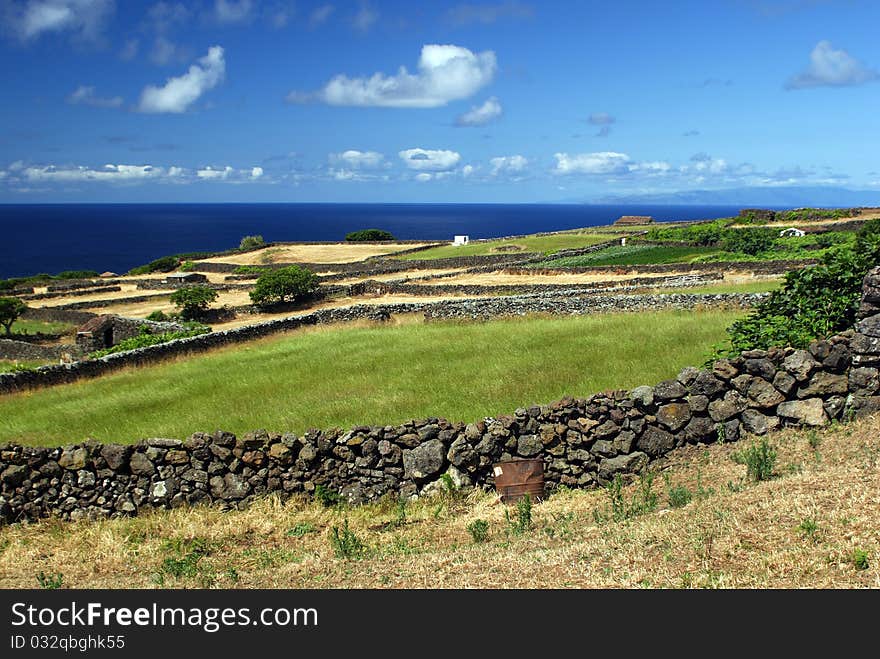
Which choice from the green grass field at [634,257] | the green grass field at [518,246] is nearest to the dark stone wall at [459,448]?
A: the green grass field at [634,257]

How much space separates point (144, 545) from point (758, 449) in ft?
28.9

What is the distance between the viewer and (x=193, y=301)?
161 feet

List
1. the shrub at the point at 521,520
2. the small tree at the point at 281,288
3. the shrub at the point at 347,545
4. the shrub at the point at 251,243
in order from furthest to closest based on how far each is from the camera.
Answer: the shrub at the point at 251,243 < the small tree at the point at 281,288 < the shrub at the point at 521,520 < the shrub at the point at 347,545

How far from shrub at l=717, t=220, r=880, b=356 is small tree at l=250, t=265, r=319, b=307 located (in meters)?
40.8

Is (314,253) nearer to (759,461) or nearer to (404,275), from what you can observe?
(404,275)

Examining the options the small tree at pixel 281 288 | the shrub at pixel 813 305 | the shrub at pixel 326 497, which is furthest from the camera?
the small tree at pixel 281 288

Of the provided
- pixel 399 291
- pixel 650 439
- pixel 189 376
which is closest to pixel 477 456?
pixel 650 439

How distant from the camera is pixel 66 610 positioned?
645 centimetres

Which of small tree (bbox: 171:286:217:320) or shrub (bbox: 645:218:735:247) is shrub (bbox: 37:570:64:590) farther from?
shrub (bbox: 645:218:735:247)

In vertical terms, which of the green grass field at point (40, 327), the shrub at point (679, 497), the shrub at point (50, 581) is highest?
the shrub at point (679, 497)

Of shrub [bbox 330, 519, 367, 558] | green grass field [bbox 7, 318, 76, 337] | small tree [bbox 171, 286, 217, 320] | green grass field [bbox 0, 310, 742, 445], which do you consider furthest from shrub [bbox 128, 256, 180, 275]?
shrub [bbox 330, 519, 367, 558]

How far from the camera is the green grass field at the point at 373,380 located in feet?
49.6

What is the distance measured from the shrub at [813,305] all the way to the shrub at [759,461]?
3321mm

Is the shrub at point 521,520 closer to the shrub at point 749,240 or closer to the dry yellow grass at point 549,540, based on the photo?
the dry yellow grass at point 549,540
